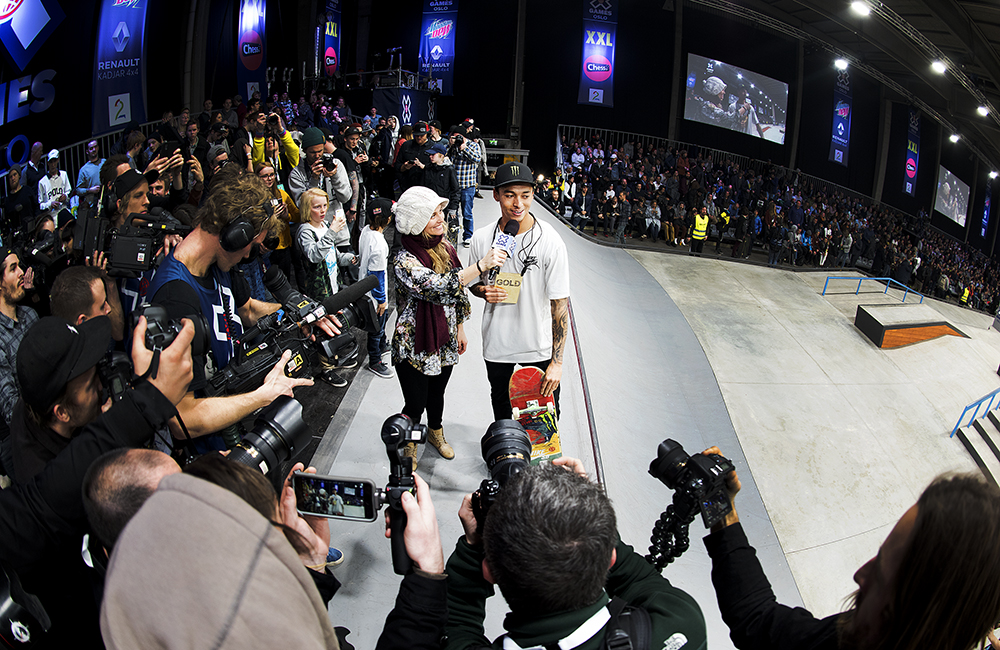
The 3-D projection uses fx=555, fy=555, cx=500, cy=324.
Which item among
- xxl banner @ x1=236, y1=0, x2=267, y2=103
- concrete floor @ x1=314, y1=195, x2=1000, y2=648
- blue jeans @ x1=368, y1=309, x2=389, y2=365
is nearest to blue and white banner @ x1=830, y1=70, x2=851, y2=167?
concrete floor @ x1=314, y1=195, x2=1000, y2=648

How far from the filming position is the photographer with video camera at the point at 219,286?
1798mm

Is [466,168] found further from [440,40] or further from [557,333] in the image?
[440,40]

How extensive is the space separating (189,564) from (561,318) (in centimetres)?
252

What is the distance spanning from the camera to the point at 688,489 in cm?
155

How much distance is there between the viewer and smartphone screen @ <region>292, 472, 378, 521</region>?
1424 millimetres

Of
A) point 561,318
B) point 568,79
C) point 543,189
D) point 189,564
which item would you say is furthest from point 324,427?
point 568,79

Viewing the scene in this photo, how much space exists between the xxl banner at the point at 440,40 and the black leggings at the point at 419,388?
60.9ft

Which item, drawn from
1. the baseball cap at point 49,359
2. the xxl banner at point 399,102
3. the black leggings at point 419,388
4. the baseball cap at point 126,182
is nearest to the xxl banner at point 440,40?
the xxl banner at point 399,102

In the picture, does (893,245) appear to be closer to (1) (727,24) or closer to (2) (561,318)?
(1) (727,24)

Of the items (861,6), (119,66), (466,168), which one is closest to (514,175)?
(466,168)

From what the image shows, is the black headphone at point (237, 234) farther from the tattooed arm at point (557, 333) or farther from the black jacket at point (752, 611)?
the black jacket at point (752, 611)

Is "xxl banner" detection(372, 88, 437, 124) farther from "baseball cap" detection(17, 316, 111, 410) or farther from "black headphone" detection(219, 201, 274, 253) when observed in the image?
"baseball cap" detection(17, 316, 111, 410)

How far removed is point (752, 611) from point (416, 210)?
213 centimetres

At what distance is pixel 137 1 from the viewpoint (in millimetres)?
10633
